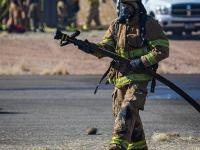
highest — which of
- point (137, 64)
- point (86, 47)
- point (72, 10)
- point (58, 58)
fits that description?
point (86, 47)

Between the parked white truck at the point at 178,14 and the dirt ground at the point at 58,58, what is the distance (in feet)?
1.64

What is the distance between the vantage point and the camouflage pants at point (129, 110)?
909 cm

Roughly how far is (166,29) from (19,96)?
42.7 ft

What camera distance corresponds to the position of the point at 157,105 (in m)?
15.5

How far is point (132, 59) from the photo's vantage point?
9.33m

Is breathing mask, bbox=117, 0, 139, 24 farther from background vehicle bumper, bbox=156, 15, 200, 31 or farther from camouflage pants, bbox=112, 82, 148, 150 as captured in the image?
background vehicle bumper, bbox=156, 15, 200, 31

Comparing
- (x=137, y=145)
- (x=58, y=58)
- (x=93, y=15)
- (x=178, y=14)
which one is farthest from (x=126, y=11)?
(x=93, y=15)

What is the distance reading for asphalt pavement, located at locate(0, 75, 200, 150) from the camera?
449 inches

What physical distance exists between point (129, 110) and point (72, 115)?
5053mm

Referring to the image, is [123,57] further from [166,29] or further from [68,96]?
[166,29]

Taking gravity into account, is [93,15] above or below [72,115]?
below

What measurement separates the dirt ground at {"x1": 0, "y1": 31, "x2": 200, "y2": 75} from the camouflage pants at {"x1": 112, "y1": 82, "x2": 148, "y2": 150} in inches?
480

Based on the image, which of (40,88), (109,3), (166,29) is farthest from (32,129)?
(109,3)

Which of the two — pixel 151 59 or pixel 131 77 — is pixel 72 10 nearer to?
pixel 131 77
